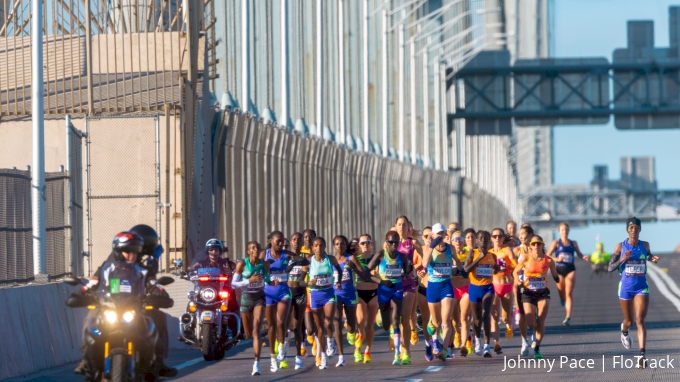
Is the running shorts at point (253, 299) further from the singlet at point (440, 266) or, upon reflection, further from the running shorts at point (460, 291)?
the running shorts at point (460, 291)

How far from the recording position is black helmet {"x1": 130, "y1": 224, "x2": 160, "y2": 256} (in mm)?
12781

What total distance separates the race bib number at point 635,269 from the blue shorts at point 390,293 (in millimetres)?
2810

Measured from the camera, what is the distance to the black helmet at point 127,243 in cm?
1222

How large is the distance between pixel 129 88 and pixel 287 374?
13.1 meters

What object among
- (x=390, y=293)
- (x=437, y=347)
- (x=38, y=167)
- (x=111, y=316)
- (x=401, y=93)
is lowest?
(x=437, y=347)

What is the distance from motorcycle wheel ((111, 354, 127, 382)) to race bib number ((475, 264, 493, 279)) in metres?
9.01

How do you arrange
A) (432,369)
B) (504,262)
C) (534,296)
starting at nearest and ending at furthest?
(432,369) < (534,296) < (504,262)

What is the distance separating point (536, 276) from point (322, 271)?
2.80 meters

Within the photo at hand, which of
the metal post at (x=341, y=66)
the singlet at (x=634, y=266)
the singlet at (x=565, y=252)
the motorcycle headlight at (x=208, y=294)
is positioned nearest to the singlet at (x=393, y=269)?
the motorcycle headlight at (x=208, y=294)

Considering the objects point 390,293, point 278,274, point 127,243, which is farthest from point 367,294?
point 127,243

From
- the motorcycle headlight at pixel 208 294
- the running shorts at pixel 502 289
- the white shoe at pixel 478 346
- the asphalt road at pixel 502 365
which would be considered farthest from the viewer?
the running shorts at pixel 502 289

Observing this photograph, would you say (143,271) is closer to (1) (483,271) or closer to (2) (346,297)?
(2) (346,297)

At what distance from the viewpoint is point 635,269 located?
693 inches

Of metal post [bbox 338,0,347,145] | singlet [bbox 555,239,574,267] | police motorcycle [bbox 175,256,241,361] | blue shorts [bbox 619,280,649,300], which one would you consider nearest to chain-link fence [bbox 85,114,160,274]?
police motorcycle [bbox 175,256,241,361]
